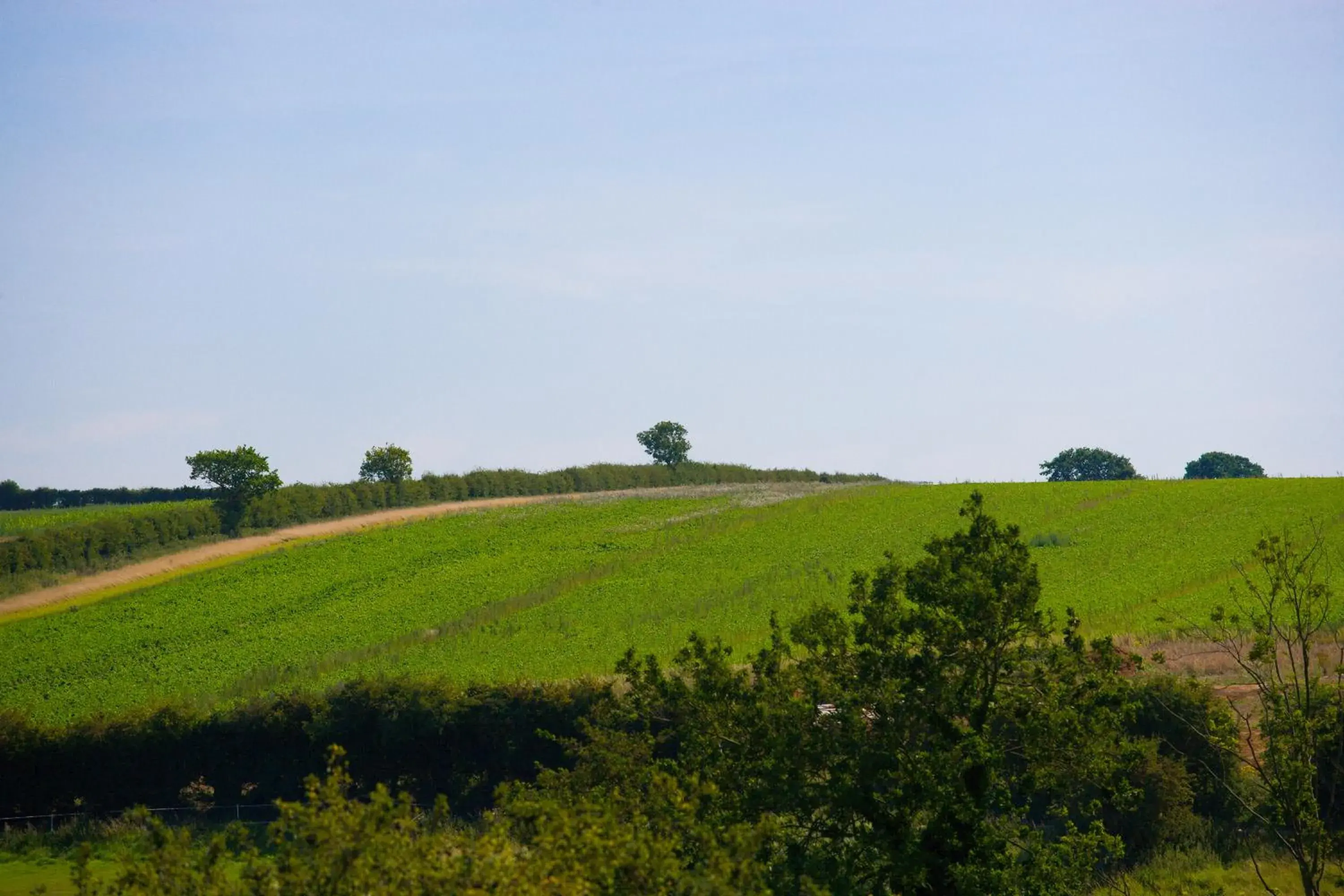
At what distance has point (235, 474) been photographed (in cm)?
8756

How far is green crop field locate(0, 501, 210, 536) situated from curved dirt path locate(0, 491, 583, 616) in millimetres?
5181

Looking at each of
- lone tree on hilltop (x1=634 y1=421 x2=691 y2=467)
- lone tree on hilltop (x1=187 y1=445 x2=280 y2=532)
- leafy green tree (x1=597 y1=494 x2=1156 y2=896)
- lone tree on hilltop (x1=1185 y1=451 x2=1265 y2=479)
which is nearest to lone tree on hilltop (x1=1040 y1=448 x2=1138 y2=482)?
lone tree on hilltop (x1=1185 y1=451 x2=1265 y2=479)

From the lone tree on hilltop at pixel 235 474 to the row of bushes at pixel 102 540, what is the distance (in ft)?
5.10

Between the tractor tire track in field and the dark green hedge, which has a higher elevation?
the tractor tire track in field

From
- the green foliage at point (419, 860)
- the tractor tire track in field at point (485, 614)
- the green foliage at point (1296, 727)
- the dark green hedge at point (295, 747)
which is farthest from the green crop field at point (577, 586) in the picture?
the green foliage at point (419, 860)

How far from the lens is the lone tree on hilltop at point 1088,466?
395ft

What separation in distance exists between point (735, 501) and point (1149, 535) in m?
30.4

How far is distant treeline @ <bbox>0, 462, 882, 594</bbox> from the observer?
74938mm

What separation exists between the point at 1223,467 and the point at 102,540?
91.8 meters

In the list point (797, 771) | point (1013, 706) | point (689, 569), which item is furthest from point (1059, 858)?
point (689, 569)

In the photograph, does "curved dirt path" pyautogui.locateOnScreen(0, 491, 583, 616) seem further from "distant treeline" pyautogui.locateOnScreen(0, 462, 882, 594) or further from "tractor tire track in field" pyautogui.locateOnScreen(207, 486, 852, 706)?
"tractor tire track in field" pyautogui.locateOnScreen(207, 486, 852, 706)

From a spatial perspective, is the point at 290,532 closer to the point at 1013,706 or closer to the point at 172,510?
the point at 172,510

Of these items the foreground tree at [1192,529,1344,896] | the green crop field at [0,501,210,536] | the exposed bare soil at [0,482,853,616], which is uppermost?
the green crop field at [0,501,210,536]

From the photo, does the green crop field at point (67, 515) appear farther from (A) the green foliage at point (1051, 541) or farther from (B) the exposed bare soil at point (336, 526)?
(A) the green foliage at point (1051, 541)
